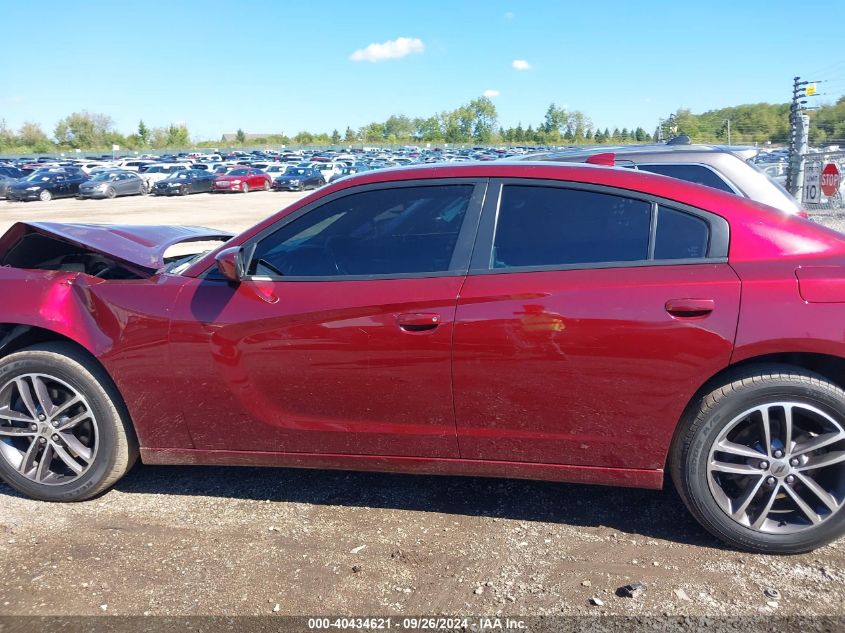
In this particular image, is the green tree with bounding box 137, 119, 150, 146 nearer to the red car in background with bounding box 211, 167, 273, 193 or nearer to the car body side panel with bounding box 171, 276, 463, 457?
the red car in background with bounding box 211, 167, 273, 193

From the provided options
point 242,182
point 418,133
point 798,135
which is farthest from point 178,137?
point 798,135

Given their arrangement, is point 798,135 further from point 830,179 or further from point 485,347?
point 485,347

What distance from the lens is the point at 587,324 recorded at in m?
2.86

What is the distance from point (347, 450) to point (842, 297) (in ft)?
7.09

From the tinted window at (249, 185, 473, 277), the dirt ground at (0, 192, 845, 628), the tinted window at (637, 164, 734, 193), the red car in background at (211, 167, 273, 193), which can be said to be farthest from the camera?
the red car in background at (211, 167, 273, 193)

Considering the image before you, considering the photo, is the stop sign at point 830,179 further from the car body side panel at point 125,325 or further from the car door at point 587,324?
the car body side panel at point 125,325

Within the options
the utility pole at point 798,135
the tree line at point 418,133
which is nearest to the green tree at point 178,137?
the tree line at point 418,133

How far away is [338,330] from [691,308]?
1469mm

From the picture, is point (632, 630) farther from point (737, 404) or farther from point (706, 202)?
point (706, 202)

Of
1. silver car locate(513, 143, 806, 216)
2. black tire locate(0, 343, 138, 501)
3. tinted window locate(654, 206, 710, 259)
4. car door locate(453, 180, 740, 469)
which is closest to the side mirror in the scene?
black tire locate(0, 343, 138, 501)

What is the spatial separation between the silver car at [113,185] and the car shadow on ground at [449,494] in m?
35.1

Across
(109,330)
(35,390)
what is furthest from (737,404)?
(35,390)

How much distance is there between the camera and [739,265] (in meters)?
2.87

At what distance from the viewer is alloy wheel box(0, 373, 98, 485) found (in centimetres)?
346
